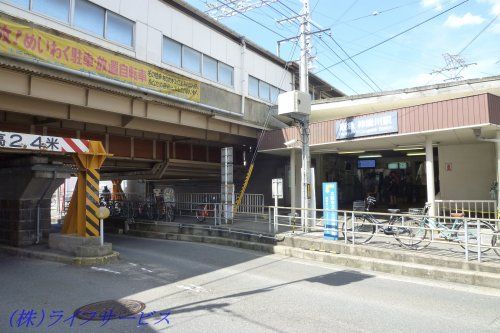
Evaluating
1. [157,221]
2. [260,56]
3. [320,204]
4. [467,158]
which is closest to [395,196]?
[320,204]

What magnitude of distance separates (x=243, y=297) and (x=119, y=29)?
12.3 meters

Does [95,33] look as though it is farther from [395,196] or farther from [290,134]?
[395,196]

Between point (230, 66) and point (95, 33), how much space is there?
8.35 meters

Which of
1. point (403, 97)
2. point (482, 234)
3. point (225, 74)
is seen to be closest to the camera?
point (482, 234)

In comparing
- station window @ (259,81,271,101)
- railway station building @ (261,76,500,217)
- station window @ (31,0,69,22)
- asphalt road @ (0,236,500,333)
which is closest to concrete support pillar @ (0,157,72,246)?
asphalt road @ (0,236,500,333)

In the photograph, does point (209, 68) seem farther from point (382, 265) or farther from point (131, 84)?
point (382, 265)

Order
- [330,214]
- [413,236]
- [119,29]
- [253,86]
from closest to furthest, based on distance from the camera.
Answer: [413,236]
[330,214]
[119,29]
[253,86]

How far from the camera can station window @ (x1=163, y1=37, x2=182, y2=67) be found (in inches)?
704

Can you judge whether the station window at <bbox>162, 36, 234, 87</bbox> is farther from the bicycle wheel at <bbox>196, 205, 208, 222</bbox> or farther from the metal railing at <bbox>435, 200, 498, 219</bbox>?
the metal railing at <bbox>435, 200, 498, 219</bbox>

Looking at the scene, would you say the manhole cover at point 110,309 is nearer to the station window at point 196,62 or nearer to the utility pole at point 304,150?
the utility pole at point 304,150

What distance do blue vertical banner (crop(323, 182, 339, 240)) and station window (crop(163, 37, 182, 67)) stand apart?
9.38 m

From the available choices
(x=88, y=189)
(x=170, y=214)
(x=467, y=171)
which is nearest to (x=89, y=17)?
(x=88, y=189)

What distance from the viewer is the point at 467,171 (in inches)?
631

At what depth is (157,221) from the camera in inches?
734
